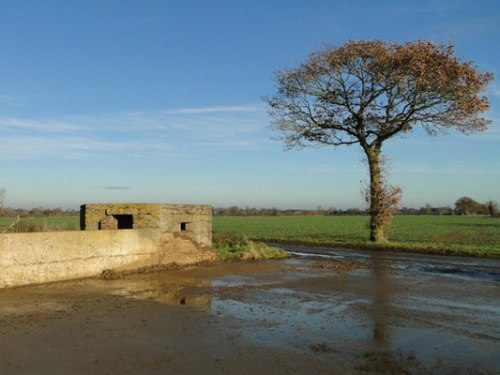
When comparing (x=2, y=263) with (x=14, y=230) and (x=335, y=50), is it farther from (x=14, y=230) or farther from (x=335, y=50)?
(x=335, y=50)

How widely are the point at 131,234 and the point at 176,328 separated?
690cm

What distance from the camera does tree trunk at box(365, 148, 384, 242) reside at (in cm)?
2606

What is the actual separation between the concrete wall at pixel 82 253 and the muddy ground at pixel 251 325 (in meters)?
0.53

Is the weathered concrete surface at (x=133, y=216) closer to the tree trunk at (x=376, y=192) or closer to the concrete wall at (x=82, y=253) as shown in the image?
the concrete wall at (x=82, y=253)

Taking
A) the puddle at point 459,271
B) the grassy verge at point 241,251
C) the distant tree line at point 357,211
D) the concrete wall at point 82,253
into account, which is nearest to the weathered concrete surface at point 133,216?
the concrete wall at point 82,253

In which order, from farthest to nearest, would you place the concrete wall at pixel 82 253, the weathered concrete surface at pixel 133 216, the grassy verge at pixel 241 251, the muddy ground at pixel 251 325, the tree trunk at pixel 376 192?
the tree trunk at pixel 376 192 < the grassy verge at pixel 241 251 < the weathered concrete surface at pixel 133 216 < the concrete wall at pixel 82 253 < the muddy ground at pixel 251 325

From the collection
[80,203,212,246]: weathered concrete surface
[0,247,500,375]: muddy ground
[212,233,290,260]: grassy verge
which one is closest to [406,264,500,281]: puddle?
[0,247,500,375]: muddy ground

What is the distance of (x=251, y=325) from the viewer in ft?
26.4

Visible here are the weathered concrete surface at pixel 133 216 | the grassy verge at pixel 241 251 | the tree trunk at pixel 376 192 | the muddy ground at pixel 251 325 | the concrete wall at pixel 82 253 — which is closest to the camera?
the muddy ground at pixel 251 325

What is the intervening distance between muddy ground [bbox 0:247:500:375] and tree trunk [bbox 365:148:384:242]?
12153mm

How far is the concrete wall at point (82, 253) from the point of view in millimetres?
11328

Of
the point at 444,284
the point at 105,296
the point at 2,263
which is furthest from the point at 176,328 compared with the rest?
the point at 444,284

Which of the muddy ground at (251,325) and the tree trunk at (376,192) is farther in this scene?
the tree trunk at (376,192)

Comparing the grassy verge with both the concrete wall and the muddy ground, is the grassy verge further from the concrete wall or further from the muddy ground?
the muddy ground
